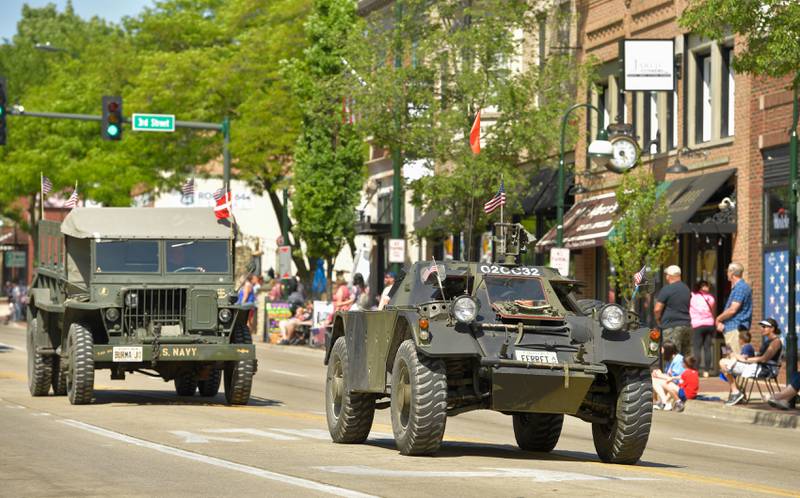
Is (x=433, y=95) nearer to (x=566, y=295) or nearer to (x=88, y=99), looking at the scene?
(x=566, y=295)

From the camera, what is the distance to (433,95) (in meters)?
37.8

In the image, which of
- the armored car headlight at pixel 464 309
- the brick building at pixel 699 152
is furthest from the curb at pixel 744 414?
the armored car headlight at pixel 464 309

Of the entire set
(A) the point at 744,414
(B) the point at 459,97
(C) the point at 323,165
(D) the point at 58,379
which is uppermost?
(B) the point at 459,97

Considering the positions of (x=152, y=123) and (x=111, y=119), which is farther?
(x=152, y=123)

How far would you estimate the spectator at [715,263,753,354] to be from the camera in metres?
→ 27.3

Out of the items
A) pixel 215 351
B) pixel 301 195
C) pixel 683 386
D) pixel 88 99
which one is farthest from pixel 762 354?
pixel 88 99

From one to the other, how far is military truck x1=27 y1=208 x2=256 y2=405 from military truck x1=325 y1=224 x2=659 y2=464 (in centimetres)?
700

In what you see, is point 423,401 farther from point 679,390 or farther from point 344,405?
point 679,390

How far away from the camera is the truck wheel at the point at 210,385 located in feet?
78.5

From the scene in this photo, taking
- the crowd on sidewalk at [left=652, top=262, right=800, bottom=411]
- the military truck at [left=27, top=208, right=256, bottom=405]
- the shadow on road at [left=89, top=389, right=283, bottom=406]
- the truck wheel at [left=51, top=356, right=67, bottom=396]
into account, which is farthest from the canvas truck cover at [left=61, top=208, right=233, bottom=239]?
the crowd on sidewalk at [left=652, top=262, right=800, bottom=411]

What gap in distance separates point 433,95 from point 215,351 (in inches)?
678

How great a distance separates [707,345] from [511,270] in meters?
16.4

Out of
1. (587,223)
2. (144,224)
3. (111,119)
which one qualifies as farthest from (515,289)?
(111,119)

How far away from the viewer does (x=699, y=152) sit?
114ft
